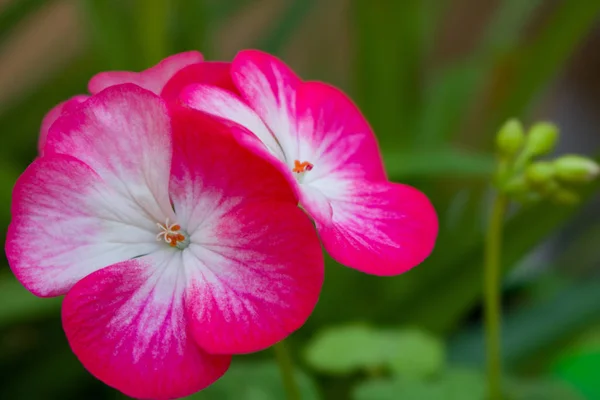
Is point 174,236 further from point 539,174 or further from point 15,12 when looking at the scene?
point 15,12

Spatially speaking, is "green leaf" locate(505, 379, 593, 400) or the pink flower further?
"green leaf" locate(505, 379, 593, 400)

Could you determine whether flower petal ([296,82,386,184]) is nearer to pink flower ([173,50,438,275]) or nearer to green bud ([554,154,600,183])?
pink flower ([173,50,438,275])

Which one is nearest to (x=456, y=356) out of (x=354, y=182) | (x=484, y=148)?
(x=484, y=148)

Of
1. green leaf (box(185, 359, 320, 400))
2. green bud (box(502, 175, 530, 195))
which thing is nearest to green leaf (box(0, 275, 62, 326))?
green leaf (box(185, 359, 320, 400))

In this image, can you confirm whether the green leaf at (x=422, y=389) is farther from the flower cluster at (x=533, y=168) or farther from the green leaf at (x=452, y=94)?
the green leaf at (x=452, y=94)

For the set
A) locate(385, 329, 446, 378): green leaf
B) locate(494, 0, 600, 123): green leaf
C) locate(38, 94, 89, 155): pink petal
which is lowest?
locate(38, 94, 89, 155): pink petal

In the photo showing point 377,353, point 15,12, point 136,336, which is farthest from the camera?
point 15,12

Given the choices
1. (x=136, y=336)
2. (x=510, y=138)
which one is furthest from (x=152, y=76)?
(x=510, y=138)
